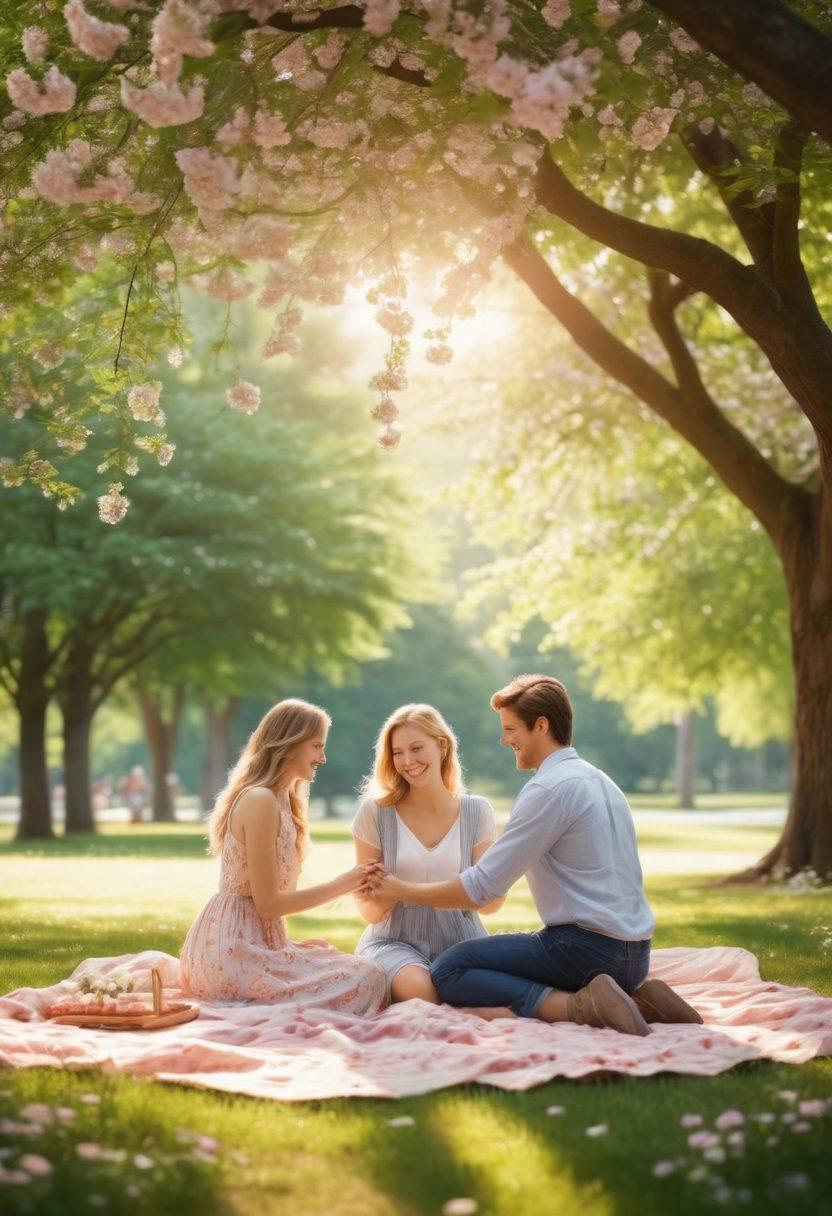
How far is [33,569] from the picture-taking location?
25.2 m

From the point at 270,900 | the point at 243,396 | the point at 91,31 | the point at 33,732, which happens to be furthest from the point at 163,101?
the point at 33,732

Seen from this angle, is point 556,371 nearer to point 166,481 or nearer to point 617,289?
point 617,289

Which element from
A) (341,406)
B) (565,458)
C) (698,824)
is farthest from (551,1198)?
(698,824)

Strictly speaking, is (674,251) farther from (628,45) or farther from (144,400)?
(144,400)

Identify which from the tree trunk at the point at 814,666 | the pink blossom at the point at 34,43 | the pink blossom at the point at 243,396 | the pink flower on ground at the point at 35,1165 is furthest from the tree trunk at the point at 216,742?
the pink flower on ground at the point at 35,1165

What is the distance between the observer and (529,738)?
22.8ft

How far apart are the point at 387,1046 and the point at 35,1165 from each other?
2.30m

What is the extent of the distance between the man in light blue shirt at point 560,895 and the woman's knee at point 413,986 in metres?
0.15

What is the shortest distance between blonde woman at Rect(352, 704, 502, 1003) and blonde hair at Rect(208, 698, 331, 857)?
384 millimetres

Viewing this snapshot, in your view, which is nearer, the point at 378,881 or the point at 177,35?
the point at 177,35

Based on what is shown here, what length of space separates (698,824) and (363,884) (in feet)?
111

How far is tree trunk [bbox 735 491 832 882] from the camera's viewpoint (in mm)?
13766

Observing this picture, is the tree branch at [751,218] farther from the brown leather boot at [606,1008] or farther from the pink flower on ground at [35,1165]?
the pink flower on ground at [35,1165]

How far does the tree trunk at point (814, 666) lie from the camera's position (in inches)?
542
